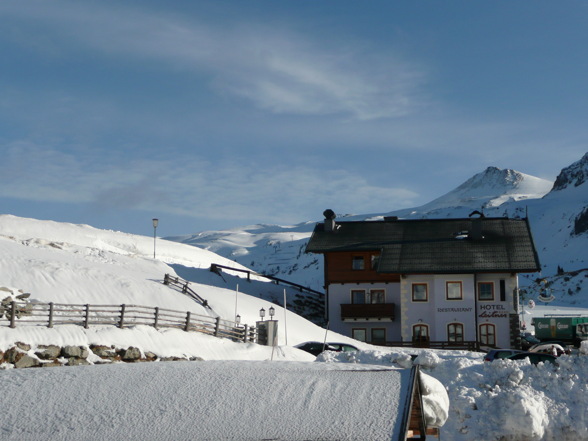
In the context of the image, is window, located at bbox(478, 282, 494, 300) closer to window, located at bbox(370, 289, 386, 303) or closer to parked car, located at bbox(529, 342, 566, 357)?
window, located at bbox(370, 289, 386, 303)

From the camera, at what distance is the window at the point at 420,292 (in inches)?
2212

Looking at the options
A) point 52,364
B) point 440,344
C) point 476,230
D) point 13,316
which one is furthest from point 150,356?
point 476,230

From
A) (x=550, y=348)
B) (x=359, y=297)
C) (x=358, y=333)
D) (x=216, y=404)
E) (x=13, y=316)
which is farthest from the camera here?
(x=359, y=297)

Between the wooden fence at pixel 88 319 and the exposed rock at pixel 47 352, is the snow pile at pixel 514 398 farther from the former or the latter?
the wooden fence at pixel 88 319

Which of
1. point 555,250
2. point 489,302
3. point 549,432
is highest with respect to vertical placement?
point 555,250

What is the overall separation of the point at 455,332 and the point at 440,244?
21.8 ft

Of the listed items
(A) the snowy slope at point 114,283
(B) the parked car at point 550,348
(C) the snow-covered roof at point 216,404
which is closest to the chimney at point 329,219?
(A) the snowy slope at point 114,283

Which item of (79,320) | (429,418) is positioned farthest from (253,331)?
(429,418)

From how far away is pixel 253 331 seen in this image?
4381cm

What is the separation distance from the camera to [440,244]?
2302 inches

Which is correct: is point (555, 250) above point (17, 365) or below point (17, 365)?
above

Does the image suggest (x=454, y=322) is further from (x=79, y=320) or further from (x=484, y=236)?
(x=79, y=320)

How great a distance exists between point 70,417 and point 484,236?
1746 inches

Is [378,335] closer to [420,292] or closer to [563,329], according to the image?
[420,292]
